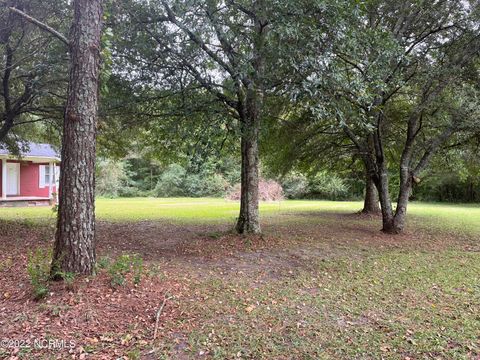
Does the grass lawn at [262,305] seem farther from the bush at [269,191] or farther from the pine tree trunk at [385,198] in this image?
the bush at [269,191]

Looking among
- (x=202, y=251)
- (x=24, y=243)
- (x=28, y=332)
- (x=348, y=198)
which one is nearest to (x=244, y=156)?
(x=202, y=251)

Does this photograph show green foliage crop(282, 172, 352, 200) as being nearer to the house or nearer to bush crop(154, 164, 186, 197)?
bush crop(154, 164, 186, 197)

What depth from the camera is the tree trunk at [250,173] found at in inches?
321

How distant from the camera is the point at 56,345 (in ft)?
10.1

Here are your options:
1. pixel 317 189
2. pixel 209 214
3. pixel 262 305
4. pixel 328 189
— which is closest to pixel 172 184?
pixel 317 189

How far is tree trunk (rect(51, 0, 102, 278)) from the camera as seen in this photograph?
420cm

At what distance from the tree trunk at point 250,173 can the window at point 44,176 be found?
16.8 m

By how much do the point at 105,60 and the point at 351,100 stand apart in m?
4.58

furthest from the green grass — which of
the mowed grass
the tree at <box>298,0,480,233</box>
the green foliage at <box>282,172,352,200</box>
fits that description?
the green foliage at <box>282,172,352,200</box>

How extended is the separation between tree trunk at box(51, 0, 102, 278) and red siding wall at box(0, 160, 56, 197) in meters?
18.2

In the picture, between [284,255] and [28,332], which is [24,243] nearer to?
[28,332]

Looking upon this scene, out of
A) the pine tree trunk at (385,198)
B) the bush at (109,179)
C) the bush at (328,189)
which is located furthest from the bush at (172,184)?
the pine tree trunk at (385,198)

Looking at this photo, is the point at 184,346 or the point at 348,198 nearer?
the point at 184,346

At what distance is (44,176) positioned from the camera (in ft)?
68.4
